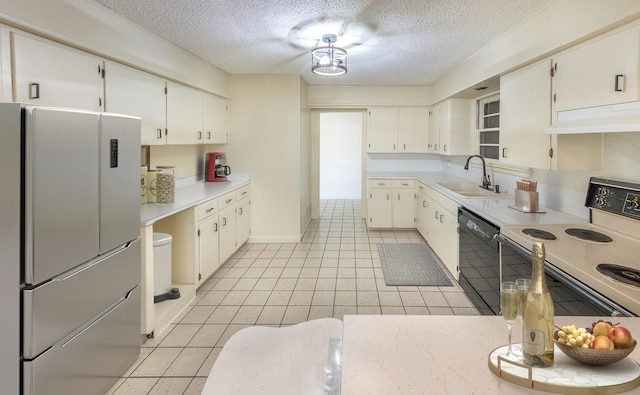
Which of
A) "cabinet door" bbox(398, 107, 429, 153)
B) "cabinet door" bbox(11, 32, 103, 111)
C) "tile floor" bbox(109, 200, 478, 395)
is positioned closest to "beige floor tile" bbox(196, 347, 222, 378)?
"tile floor" bbox(109, 200, 478, 395)

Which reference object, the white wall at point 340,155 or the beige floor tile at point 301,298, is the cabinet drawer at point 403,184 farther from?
the white wall at point 340,155

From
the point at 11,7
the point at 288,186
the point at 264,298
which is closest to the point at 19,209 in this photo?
the point at 11,7

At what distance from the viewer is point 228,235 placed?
4684 millimetres

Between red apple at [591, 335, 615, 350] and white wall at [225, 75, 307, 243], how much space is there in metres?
4.85

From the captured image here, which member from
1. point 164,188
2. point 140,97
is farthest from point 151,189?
point 140,97

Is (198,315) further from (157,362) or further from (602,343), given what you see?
(602,343)

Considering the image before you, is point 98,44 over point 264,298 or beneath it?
over

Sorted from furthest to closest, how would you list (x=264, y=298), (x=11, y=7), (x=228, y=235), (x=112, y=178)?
(x=228, y=235)
(x=264, y=298)
(x=112, y=178)
(x=11, y=7)

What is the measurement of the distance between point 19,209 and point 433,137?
5743 millimetres

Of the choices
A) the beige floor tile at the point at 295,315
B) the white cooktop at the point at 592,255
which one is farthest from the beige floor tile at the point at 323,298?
the white cooktop at the point at 592,255

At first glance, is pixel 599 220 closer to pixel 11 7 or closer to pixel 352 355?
pixel 352 355

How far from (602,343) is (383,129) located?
19.2 feet

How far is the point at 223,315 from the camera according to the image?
3.38 meters

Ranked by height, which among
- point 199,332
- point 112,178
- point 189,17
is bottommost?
point 199,332
